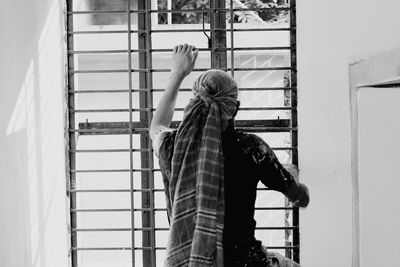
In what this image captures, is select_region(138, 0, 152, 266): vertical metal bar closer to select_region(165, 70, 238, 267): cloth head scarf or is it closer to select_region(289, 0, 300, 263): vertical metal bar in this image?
select_region(289, 0, 300, 263): vertical metal bar

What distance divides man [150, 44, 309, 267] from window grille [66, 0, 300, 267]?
41.1 inches

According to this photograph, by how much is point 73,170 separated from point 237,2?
1.16 metres

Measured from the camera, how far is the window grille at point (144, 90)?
3293 mm

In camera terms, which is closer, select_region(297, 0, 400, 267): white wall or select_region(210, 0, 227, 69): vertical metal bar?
select_region(297, 0, 400, 267): white wall

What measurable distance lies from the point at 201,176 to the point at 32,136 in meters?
1.00

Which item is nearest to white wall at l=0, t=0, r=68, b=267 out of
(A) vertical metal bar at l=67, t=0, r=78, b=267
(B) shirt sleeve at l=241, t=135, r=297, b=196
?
(A) vertical metal bar at l=67, t=0, r=78, b=267

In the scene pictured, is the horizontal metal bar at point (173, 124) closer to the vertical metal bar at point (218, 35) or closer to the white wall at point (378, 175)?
the vertical metal bar at point (218, 35)

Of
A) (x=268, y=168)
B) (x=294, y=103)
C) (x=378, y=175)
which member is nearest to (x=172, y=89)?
(x=268, y=168)

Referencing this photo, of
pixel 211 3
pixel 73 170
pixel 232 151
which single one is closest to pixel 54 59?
pixel 73 170

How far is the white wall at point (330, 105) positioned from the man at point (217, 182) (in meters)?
0.17

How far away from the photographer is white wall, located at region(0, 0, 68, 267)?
2.56 m

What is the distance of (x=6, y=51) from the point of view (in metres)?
2.56

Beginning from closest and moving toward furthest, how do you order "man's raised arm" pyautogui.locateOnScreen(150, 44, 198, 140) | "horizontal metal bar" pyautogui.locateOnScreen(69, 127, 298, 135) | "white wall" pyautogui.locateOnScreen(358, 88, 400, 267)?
"white wall" pyautogui.locateOnScreen(358, 88, 400, 267) < "man's raised arm" pyautogui.locateOnScreen(150, 44, 198, 140) < "horizontal metal bar" pyautogui.locateOnScreen(69, 127, 298, 135)

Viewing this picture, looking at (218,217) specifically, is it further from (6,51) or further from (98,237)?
(98,237)
